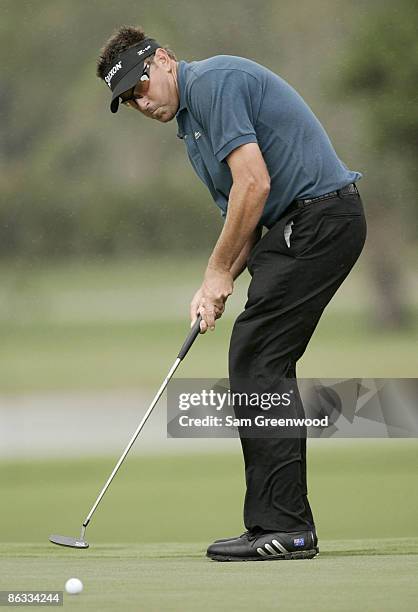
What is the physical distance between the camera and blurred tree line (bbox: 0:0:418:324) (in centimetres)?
732

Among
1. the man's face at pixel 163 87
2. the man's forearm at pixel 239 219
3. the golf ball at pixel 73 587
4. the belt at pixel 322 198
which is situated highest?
the man's face at pixel 163 87

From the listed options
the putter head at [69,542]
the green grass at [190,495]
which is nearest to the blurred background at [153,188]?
the green grass at [190,495]

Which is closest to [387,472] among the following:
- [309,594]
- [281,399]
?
[281,399]

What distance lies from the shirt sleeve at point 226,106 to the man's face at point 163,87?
0.10m

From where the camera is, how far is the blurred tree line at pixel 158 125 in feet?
24.0

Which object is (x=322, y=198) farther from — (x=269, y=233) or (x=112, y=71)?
(x=112, y=71)

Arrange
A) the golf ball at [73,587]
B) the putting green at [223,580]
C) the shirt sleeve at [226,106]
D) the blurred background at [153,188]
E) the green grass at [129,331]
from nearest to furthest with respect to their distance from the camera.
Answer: the putting green at [223,580] → the golf ball at [73,587] → the shirt sleeve at [226,106] → the blurred background at [153,188] → the green grass at [129,331]

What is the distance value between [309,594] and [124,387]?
5.66m

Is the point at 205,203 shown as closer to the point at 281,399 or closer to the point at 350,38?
the point at 350,38

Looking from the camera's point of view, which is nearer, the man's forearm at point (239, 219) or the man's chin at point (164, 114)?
the man's forearm at point (239, 219)

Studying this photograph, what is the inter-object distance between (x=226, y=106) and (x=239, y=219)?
0.23 metres

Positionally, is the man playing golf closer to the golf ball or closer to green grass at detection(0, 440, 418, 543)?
the golf ball

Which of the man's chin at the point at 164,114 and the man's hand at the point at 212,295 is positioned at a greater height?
the man's chin at the point at 164,114

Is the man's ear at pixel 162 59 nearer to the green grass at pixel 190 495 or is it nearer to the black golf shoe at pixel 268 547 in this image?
the black golf shoe at pixel 268 547
